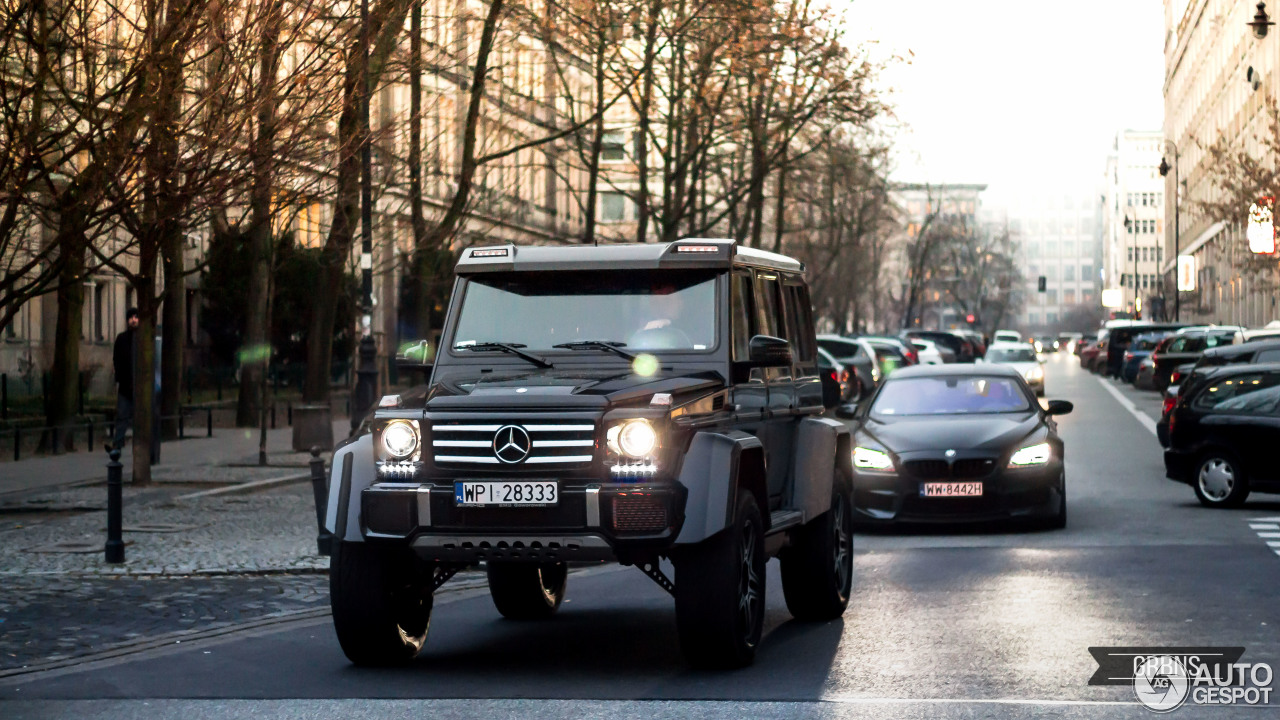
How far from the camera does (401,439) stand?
8.33 meters

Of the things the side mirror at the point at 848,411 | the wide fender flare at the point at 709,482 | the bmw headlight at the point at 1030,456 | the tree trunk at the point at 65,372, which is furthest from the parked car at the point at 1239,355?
the wide fender flare at the point at 709,482

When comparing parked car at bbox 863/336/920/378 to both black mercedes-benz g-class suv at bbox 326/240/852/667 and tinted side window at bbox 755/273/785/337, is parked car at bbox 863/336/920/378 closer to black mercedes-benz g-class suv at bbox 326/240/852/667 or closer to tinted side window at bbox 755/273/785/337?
tinted side window at bbox 755/273/785/337

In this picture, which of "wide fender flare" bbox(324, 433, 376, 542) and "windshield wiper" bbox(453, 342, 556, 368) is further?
"windshield wiper" bbox(453, 342, 556, 368)

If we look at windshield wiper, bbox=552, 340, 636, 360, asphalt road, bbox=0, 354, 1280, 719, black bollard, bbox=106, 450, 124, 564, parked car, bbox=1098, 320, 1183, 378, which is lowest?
asphalt road, bbox=0, 354, 1280, 719

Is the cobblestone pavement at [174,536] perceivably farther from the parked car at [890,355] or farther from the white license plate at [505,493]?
the parked car at [890,355]

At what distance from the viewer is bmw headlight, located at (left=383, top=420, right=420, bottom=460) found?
27.3ft

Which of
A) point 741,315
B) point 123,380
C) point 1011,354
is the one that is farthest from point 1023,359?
point 741,315

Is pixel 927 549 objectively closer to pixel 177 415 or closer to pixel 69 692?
pixel 69 692

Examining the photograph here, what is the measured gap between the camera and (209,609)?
1132cm

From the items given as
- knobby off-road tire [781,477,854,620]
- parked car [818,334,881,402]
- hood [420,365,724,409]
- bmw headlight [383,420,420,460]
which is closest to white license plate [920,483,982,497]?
knobby off-road tire [781,477,854,620]

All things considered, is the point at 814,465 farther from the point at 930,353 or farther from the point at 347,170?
the point at 930,353

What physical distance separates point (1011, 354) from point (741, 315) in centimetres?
4841

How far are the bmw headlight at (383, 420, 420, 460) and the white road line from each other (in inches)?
914

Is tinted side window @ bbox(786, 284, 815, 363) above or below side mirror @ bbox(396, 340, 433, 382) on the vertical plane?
above
